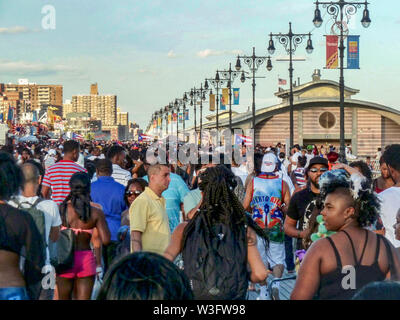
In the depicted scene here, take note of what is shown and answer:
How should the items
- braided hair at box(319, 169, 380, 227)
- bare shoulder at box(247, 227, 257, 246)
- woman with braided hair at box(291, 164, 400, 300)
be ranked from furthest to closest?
1. bare shoulder at box(247, 227, 257, 246)
2. braided hair at box(319, 169, 380, 227)
3. woman with braided hair at box(291, 164, 400, 300)

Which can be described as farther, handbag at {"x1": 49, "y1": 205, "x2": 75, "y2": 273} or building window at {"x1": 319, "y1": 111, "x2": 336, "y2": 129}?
building window at {"x1": 319, "y1": 111, "x2": 336, "y2": 129}

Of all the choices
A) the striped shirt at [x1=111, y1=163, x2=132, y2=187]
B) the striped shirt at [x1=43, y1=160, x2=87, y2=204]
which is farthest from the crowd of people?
the striped shirt at [x1=111, y1=163, x2=132, y2=187]

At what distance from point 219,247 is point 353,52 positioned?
22792 mm

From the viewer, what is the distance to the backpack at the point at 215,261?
4.61m

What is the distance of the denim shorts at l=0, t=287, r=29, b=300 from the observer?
193 inches

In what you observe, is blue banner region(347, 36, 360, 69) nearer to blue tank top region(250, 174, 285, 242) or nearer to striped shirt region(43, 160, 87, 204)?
blue tank top region(250, 174, 285, 242)

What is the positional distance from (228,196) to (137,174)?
28.4 ft

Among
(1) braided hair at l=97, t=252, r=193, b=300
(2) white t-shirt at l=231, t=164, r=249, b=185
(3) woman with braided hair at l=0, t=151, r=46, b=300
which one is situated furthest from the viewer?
(2) white t-shirt at l=231, t=164, r=249, b=185

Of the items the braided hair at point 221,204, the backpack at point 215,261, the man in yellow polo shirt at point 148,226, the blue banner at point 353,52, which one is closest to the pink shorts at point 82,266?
the man in yellow polo shirt at point 148,226

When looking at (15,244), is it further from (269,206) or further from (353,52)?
(353,52)

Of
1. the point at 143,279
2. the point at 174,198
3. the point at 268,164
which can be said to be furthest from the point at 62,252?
the point at 143,279

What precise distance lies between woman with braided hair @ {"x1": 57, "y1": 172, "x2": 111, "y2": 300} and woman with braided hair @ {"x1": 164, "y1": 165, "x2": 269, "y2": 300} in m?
2.08

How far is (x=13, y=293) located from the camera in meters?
4.97
